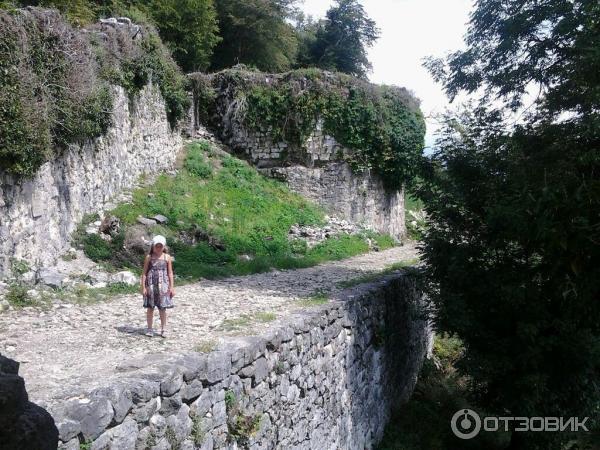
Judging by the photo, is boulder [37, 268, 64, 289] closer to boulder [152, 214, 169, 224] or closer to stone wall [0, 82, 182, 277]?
stone wall [0, 82, 182, 277]

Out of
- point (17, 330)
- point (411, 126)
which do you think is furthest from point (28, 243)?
point (411, 126)

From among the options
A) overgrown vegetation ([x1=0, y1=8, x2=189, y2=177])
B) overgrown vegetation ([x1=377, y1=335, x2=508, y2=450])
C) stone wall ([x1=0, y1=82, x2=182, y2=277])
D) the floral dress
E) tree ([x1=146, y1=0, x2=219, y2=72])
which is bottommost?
overgrown vegetation ([x1=377, y1=335, x2=508, y2=450])

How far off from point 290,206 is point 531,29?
8315 millimetres

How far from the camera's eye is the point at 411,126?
17.5m

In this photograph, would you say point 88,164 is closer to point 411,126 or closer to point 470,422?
point 470,422

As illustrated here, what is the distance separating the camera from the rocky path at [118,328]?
3787 millimetres

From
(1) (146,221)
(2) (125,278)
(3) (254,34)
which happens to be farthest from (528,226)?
(3) (254,34)

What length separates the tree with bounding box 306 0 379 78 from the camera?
85.8 ft

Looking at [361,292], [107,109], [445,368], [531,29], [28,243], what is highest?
[531,29]

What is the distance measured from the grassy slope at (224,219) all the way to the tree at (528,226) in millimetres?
4125

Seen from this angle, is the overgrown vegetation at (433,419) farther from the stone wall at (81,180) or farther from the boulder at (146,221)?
the stone wall at (81,180)

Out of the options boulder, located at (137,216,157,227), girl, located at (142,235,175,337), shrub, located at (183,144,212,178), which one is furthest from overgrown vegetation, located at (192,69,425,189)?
girl, located at (142,235,175,337)

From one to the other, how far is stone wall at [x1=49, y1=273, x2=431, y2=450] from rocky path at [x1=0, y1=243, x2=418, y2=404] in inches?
12.6

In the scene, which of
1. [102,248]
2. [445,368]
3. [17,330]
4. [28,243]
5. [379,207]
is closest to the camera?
[17,330]
